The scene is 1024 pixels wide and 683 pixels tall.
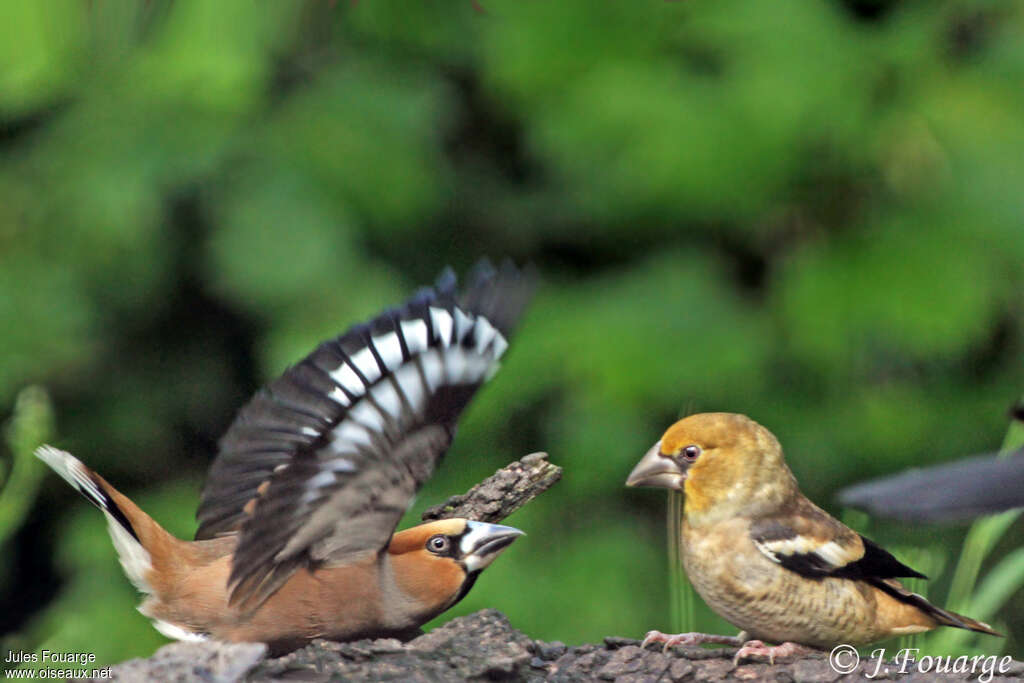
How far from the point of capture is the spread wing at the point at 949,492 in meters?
1.62

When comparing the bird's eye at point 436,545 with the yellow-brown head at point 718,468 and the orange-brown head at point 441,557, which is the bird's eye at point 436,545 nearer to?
the orange-brown head at point 441,557

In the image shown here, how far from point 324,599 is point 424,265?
191 centimetres

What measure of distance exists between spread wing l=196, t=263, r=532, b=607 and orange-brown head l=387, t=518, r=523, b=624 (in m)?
0.08

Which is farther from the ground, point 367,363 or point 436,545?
point 367,363

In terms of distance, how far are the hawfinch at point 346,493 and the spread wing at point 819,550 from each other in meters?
0.38

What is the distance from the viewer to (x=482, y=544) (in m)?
1.91

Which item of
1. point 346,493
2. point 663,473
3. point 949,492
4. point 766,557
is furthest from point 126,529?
point 949,492

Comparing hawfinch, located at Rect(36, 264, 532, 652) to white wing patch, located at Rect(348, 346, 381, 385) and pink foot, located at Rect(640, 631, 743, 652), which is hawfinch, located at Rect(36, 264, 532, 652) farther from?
pink foot, located at Rect(640, 631, 743, 652)

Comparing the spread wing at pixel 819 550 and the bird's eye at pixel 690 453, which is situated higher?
the bird's eye at pixel 690 453

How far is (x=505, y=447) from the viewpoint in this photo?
3.40 m

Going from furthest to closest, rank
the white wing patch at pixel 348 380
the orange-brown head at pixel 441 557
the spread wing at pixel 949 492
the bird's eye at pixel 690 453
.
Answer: the bird's eye at pixel 690 453 → the orange-brown head at pixel 441 557 → the white wing patch at pixel 348 380 → the spread wing at pixel 949 492

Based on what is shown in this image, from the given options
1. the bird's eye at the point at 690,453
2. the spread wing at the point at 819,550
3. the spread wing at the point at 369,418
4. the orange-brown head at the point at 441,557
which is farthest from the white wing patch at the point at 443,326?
the spread wing at the point at 819,550

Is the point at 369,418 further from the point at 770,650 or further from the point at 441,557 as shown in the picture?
the point at 770,650

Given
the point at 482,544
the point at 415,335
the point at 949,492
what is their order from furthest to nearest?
the point at 482,544 → the point at 415,335 → the point at 949,492
